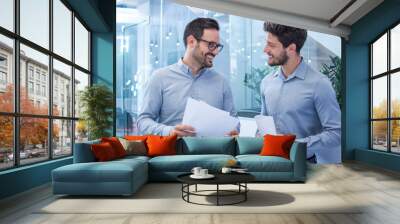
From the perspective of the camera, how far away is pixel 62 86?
277 inches

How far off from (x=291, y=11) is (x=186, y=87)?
9.61 ft

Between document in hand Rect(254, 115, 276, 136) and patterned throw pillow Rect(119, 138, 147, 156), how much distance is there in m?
3.59

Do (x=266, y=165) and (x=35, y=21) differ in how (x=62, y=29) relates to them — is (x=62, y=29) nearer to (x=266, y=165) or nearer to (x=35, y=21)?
(x=35, y=21)

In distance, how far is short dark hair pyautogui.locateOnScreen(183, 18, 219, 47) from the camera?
9.45 meters

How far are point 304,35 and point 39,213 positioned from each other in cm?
760

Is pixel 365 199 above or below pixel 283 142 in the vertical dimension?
below

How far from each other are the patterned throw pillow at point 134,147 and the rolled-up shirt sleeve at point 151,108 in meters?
2.41

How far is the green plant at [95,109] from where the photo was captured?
299 inches

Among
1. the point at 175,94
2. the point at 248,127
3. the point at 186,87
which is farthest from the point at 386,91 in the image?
the point at 175,94

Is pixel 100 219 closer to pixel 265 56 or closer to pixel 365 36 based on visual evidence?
pixel 265 56

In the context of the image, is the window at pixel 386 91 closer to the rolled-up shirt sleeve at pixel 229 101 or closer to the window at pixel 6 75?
the rolled-up shirt sleeve at pixel 229 101

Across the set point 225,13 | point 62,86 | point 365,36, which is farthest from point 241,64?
point 62,86

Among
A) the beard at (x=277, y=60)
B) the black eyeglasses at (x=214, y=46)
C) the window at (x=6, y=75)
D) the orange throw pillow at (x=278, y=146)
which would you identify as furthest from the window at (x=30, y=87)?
the beard at (x=277, y=60)

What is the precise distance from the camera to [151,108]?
9242 millimetres
